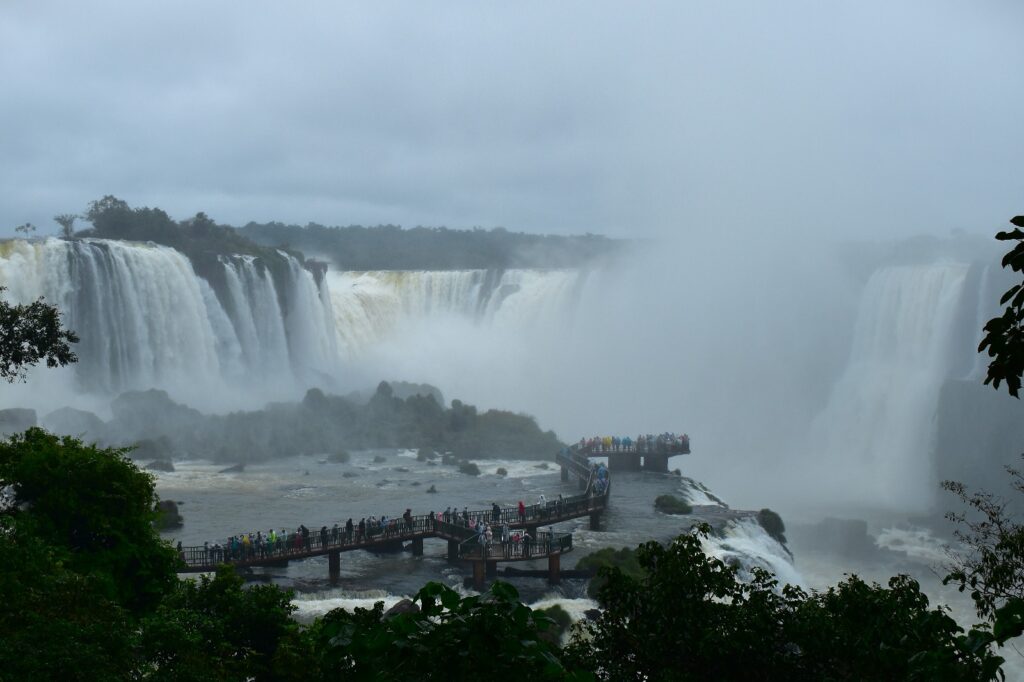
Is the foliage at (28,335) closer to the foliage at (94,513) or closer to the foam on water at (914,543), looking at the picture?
the foliage at (94,513)

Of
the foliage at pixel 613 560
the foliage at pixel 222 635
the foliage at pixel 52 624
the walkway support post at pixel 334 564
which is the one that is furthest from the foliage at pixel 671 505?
the foliage at pixel 52 624

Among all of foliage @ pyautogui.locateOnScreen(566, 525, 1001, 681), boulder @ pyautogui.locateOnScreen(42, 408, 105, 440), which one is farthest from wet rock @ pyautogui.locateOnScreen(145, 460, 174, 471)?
foliage @ pyautogui.locateOnScreen(566, 525, 1001, 681)

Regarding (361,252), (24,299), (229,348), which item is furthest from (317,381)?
(361,252)

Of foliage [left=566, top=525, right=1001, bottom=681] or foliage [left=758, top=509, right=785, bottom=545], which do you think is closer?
foliage [left=566, top=525, right=1001, bottom=681]

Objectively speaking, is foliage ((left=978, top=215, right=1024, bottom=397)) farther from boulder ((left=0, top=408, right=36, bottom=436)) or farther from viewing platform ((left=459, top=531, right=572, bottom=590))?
boulder ((left=0, top=408, right=36, bottom=436))

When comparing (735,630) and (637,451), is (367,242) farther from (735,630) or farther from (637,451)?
(735,630)

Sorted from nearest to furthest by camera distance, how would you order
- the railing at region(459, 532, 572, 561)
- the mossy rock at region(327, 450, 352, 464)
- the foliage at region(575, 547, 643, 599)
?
1. the railing at region(459, 532, 572, 561)
2. the foliage at region(575, 547, 643, 599)
3. the mossy rock at region(327, 450, 352, 464)
